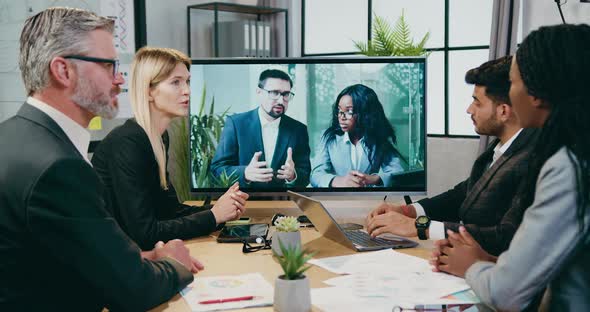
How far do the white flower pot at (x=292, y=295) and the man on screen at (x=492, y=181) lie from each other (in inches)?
29.1

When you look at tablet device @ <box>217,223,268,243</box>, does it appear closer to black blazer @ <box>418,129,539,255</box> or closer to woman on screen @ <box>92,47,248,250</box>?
woman on screen @ <box>92,47,248,250</box>

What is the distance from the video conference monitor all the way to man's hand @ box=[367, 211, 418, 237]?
0.47 meters

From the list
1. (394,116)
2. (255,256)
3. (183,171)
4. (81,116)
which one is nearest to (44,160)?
(81,116)

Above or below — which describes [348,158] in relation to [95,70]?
below

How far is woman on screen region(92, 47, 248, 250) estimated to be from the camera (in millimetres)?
2258

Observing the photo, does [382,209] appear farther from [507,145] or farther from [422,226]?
[507,145]

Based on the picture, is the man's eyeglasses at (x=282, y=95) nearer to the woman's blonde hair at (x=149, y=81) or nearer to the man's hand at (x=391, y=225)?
the woman's blonde hair at (x=149, y=81)

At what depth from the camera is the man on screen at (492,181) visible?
2037 millimetres

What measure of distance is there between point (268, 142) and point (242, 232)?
471 mm

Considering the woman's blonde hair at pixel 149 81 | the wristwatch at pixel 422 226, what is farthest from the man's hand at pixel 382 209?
the woman's blonde hair at pixel 149 81

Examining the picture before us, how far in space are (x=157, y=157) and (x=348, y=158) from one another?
79cm

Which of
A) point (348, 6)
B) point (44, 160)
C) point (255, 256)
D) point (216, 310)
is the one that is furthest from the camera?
point (348, 6)

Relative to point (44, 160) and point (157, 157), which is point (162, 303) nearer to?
point (44, 160)

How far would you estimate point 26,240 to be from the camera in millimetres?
1404
